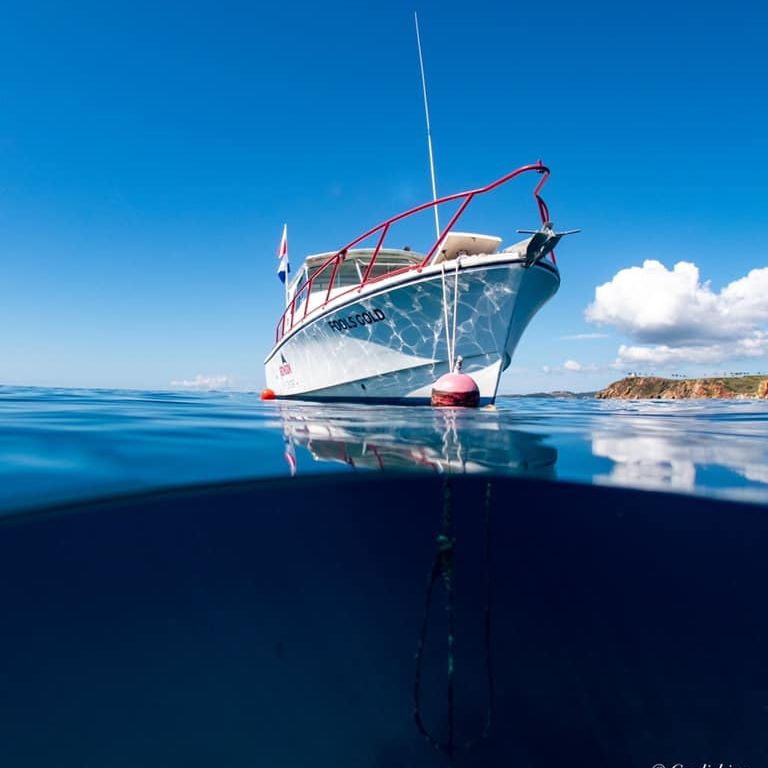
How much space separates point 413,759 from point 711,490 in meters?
2.08

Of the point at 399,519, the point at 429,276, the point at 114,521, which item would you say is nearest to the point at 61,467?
the point at 114,521

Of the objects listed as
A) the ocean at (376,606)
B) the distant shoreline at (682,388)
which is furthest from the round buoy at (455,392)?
the distant shoreline at (682,388)

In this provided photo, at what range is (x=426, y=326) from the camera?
9023mm

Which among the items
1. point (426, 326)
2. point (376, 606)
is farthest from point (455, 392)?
point (376, 606)

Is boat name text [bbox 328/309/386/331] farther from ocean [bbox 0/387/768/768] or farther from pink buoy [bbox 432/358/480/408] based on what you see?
ocean [bbox 0/387/768/768]

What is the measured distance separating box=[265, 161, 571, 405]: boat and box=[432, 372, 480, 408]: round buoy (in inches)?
40.8

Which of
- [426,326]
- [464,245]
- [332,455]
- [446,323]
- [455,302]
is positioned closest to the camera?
[332,455]

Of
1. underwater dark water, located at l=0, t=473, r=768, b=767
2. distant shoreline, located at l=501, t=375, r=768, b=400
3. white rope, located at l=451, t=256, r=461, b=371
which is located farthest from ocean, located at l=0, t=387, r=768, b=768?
distant shoreline, located at l=501, t=375, r=768, b=400

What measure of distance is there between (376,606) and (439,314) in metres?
6.93

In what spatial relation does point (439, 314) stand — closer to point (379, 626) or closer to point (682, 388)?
point (379, 626)

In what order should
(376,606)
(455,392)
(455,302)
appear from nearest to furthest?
(376,606) < (455,392) < (455,302)

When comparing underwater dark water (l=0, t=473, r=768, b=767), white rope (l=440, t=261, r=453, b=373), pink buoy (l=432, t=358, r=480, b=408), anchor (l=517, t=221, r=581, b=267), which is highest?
anchor (l=517, t=221, r=581, b=267)

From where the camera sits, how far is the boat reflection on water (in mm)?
2641

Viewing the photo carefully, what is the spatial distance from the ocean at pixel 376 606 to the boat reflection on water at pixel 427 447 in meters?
0.05
